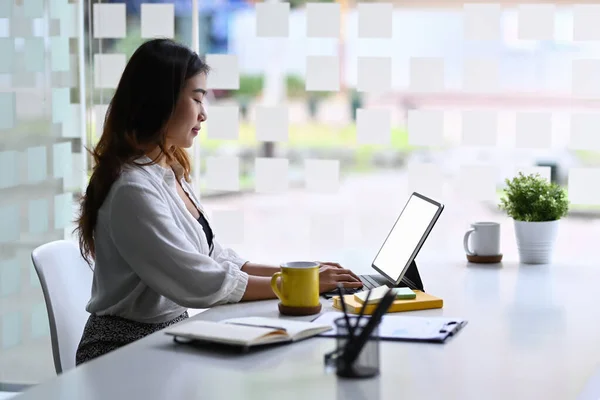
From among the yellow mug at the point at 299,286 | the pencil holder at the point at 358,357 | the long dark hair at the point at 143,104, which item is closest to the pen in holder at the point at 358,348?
the pencil holder at the point at 358,357

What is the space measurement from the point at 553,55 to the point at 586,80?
15 cm

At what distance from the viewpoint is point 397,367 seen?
1664mm

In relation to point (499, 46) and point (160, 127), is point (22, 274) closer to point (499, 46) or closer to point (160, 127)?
point (160, 127)

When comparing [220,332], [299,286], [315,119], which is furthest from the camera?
[315,119]

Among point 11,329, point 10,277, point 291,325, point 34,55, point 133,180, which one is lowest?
point 11,329

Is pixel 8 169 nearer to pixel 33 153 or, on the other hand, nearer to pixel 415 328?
pixel 33 153

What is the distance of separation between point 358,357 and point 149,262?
713 millimetres

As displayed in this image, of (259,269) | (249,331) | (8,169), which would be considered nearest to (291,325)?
(249,331)

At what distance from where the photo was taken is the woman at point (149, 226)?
6.98 ft

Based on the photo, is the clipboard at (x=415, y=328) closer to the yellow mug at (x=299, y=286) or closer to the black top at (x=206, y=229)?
the yellow mug at (x=299, y=286)

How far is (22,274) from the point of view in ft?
11.8

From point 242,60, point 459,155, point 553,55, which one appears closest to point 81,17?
point 242,60

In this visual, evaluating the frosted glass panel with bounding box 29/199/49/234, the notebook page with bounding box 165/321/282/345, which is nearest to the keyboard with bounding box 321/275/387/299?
the notebook page with bounding box 165/321/282/345

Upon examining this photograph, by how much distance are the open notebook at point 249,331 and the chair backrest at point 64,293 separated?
525mm
